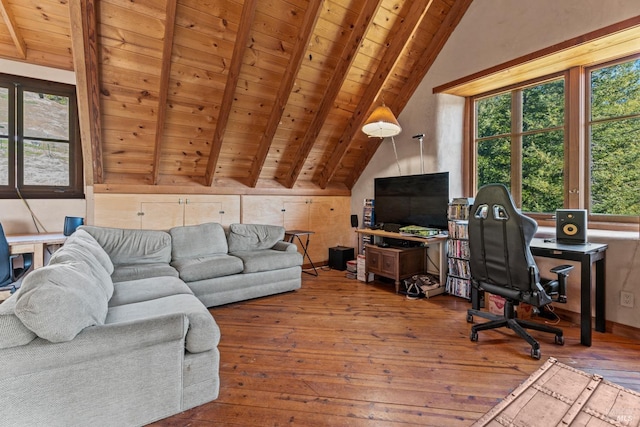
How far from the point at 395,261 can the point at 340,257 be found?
1306 mm

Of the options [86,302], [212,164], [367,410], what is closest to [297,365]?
[367,410]

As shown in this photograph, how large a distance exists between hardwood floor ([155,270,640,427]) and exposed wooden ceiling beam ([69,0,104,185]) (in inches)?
86.5

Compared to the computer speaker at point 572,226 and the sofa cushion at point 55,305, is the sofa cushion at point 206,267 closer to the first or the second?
the sofa cushion at point 55,305

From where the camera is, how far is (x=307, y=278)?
4.50m

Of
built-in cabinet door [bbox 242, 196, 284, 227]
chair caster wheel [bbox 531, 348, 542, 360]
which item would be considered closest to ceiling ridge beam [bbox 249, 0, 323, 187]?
built-in cabinet door [bbox 242, 196, 284, 227]

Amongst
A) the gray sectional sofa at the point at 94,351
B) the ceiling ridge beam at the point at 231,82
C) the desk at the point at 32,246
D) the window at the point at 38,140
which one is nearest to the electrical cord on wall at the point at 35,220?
the window at the point at 38,140

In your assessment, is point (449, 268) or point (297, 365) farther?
point (449, 268)

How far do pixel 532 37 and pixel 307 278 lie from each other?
383 centimetres

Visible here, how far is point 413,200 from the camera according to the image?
4109 mm

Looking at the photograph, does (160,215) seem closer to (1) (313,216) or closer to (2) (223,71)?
(2) (223,71)

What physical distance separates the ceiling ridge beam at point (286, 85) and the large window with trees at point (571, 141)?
2.40 metres

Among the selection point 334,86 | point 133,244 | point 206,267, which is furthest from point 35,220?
point 334,86

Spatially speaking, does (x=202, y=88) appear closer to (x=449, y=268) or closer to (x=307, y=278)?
(x=307, y=278)

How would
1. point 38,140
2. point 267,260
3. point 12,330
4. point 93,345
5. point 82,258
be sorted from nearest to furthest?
1. point 12,330
2. point 93,345
3. point 82,258
4. point 267,260
5. point 38,140
